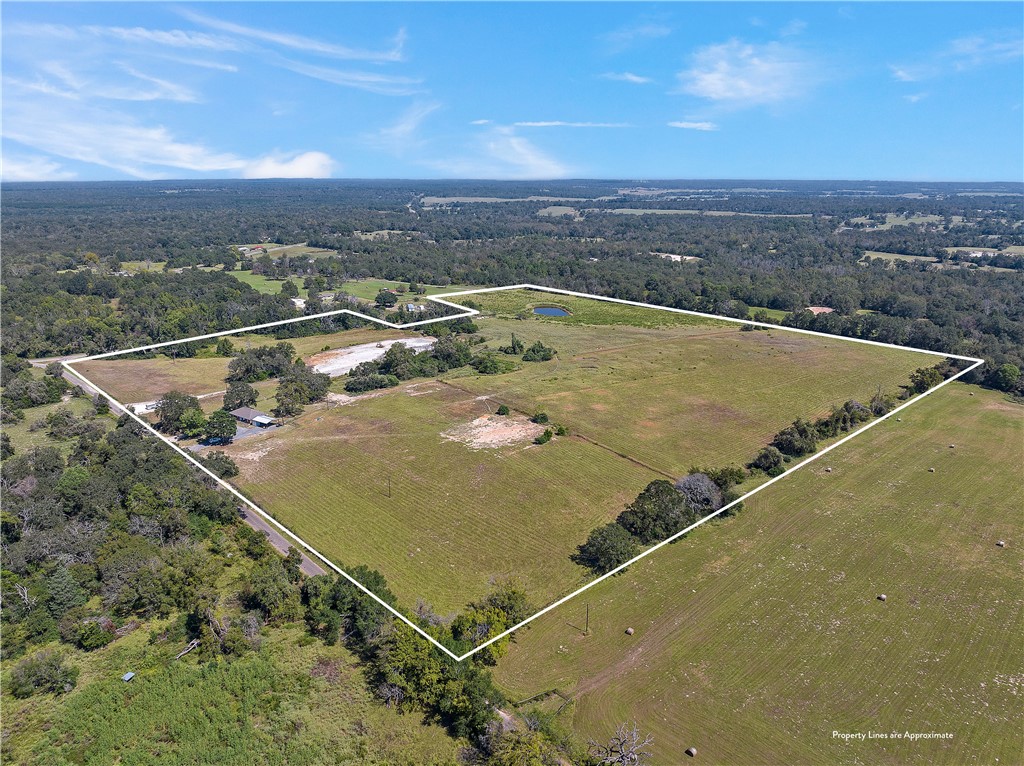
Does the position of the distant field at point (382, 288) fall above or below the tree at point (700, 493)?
above

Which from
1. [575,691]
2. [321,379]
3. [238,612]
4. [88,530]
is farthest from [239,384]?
[575,691]

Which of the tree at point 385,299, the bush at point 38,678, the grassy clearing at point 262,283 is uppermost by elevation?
the grassy clearing at point 262,283

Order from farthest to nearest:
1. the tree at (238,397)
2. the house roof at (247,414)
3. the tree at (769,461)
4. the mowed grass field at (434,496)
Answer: the tree at (238,397) < the house roof at (247,414) < the tree at (769,461) < the mowed grass field at (434,496)

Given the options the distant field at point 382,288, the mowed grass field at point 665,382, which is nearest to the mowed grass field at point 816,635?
the mowed grass field at point 665,382

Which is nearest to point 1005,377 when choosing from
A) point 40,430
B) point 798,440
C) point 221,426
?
point 798,440

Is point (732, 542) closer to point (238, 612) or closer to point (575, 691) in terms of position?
point (575, 691)

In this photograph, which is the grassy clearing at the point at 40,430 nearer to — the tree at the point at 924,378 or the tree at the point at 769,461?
the tree at the point at 769,461
